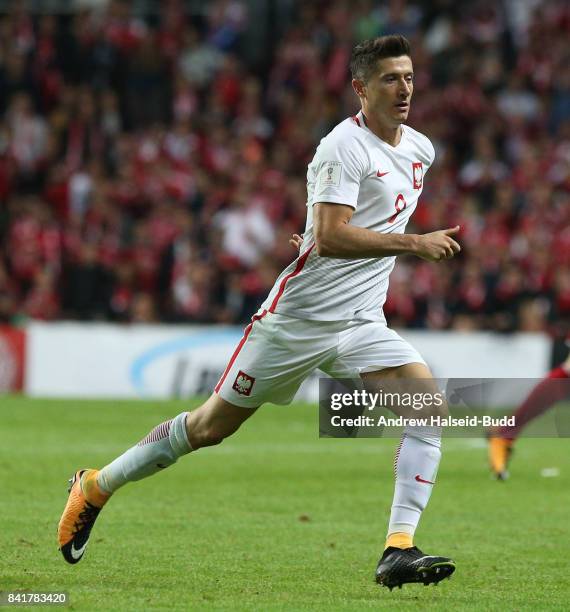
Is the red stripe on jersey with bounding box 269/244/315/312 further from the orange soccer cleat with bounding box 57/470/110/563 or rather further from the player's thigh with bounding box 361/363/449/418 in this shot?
the orange soccer cleat with bounding box 57/470/110/563

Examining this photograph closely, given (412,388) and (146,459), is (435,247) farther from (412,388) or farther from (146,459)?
(146,459)

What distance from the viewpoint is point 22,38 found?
868 inches

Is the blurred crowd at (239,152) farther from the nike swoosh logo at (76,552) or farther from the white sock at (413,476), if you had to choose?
the nike swoosh logo at (76,552)

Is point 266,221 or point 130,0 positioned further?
point 130,0

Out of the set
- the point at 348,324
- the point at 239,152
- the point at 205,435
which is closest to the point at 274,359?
the point at 348,324

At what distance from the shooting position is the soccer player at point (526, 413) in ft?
34.1

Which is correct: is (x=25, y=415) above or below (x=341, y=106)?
below

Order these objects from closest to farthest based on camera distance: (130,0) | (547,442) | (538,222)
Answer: (547,442), (538,222), (130,0)

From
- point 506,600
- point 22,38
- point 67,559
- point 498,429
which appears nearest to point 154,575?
point 67,559

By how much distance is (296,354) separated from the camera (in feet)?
20.7

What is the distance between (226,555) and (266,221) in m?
12.4

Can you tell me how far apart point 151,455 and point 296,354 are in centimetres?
84

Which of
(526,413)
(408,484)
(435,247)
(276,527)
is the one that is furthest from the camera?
(526,413)

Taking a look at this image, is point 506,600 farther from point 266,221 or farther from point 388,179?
point 266,221
